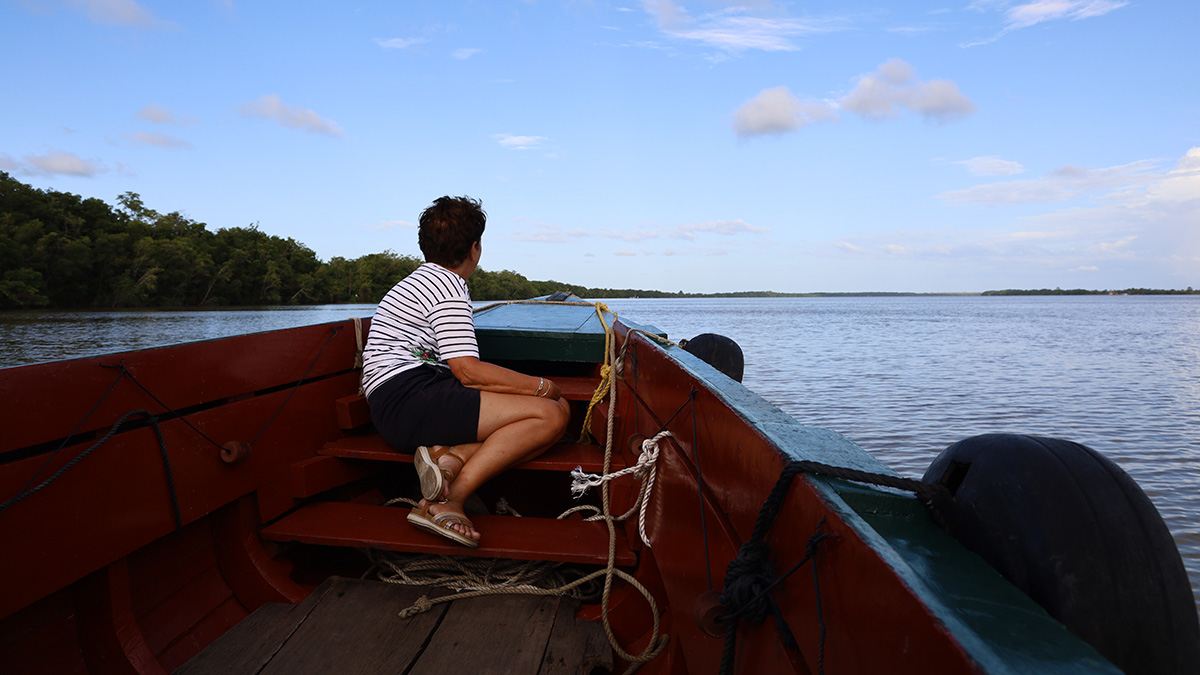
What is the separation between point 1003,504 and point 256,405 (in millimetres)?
2686

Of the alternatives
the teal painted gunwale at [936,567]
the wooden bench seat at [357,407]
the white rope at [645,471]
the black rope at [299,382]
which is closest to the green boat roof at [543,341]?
the wooden bench seat at [357,407]

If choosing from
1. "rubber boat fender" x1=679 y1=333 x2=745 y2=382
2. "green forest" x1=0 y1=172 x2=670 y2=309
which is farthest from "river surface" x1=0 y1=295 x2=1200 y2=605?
"green forest" x1=0 y1=172 x2=670 y2=309

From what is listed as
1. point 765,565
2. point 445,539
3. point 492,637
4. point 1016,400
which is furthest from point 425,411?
point 1016,400

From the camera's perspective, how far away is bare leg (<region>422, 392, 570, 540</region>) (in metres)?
2.58

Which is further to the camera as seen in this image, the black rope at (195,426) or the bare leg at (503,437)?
the bare leg at (503,437)

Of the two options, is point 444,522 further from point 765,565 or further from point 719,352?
point 719,352

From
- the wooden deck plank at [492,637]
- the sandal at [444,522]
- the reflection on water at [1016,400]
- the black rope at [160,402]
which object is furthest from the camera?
the reflection on water at [1016,400]

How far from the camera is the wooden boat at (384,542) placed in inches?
34.1

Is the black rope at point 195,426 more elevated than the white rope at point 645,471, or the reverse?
→ the black rope at point 195,426

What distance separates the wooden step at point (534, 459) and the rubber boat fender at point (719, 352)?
200 centimetres

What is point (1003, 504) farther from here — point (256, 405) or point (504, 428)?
point (256, 405)

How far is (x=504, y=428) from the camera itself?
A: 268 centimetres

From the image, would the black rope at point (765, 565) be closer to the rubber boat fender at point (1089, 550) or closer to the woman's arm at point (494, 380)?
the rubber boat fender at point (1089, 550)

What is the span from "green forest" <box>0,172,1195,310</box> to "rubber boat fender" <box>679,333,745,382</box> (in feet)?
88.4
